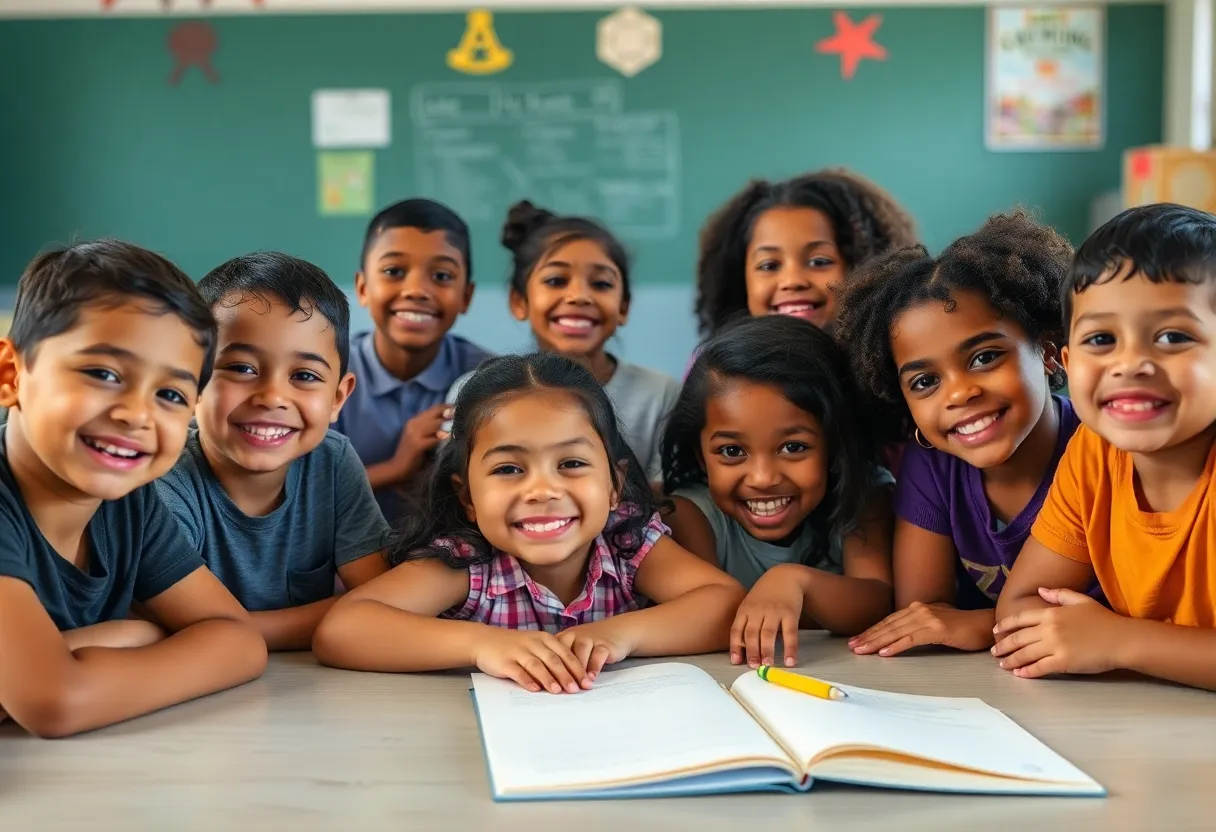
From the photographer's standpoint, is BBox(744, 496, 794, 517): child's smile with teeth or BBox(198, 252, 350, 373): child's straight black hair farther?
BBox(744, 496, 794, 517): child's smile with teeth

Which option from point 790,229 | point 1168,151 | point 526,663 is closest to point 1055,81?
point 1168,151

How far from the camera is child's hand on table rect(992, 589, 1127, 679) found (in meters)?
1.26

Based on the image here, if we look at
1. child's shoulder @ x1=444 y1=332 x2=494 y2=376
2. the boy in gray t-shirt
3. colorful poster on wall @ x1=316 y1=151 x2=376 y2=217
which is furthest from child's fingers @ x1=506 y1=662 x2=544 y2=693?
colorful poster on wall @ x1=316 y1=151 x2=376 y2=217

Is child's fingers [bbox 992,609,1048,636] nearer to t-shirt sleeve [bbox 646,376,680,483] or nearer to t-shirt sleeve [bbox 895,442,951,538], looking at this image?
t-shirt sleeve [bbox 895,442,951,538]

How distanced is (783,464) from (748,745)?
2.62 ft

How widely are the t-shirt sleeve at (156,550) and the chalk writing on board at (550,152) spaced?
361cm

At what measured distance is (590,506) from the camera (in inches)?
57.6

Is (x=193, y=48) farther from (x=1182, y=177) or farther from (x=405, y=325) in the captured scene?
(x=1182, y=177)

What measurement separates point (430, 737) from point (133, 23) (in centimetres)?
440

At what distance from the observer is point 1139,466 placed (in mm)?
1341

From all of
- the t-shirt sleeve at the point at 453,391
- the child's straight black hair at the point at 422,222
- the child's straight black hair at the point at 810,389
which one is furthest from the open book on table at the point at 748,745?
the child's straight black hair at the point at 422,222

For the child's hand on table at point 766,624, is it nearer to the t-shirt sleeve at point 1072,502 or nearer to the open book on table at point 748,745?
the open book on table at point 748,745

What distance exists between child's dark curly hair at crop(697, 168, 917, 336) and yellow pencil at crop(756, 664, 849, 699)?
4.00 ft

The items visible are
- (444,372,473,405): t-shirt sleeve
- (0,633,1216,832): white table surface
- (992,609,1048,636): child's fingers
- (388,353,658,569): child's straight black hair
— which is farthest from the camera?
(444,372,473,405): t-shirt sleeve
